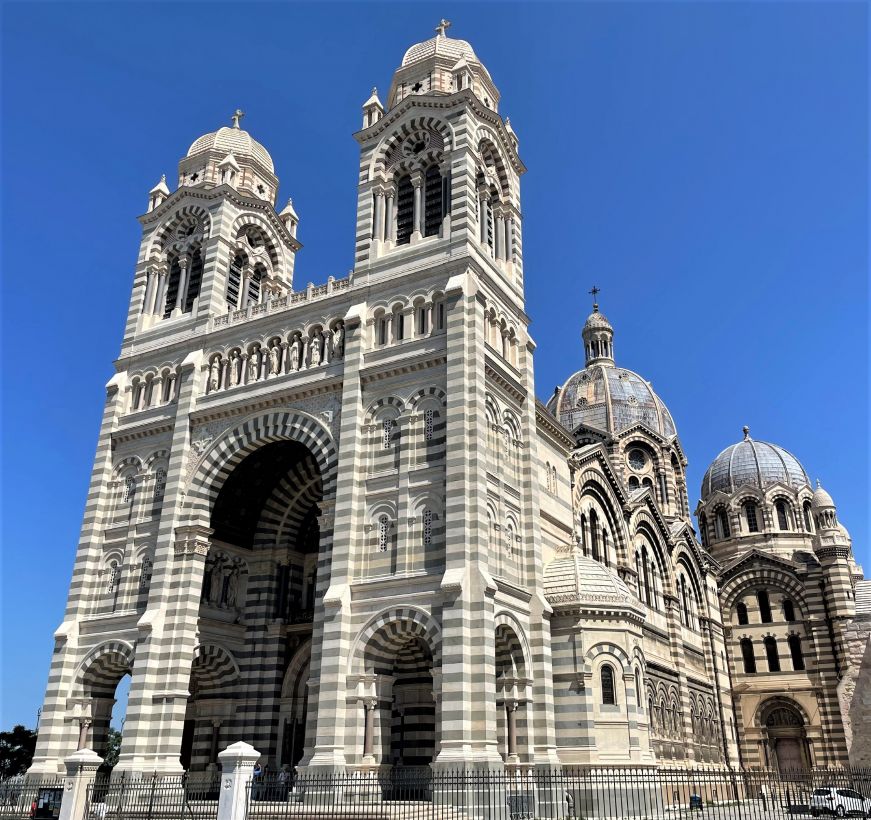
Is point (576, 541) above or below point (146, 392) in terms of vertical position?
below

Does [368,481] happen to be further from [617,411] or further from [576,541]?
[617,411]

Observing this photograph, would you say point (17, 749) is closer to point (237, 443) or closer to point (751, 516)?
point (237, 443)

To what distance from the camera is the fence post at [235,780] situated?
17.3m

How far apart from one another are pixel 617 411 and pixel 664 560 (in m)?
14.9

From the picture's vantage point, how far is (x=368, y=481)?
26984 millimetres

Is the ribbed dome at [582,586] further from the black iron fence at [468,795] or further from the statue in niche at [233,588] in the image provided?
the statue in niche at [233,588]

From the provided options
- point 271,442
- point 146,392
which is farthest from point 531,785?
point 146,392

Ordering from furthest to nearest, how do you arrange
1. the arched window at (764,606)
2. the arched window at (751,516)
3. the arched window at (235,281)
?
the arched window at (751,516) < the arched window at (764,606) < the arched window at (235,281)

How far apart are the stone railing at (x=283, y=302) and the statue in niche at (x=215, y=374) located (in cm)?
144

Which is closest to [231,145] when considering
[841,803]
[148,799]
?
[148,799]

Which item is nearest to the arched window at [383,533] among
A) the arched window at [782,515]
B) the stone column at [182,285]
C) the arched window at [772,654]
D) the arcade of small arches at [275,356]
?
the arcade of small arches at [275,356]

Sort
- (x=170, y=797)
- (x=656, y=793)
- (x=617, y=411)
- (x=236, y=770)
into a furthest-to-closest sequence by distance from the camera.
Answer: (x=617, y=411) → (x=656, y=793) → (x=170, y=797) → (x=236, y=770)

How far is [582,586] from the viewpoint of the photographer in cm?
2881

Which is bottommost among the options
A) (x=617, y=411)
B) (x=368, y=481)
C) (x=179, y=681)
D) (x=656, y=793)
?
(x=656, y=793)
